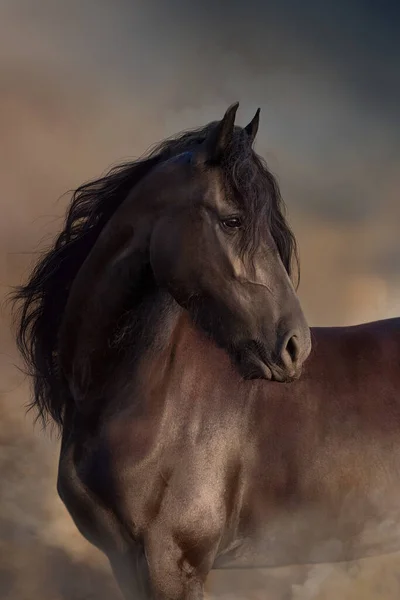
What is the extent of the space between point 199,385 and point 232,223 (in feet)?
2.49

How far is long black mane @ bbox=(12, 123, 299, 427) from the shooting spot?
2664mm

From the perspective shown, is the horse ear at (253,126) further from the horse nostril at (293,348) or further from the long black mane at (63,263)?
the horse nostril at (293,348)

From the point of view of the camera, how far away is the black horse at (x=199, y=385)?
2291 mm

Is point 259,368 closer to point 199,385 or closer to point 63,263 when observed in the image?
point 199,385

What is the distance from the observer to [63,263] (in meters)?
2.85

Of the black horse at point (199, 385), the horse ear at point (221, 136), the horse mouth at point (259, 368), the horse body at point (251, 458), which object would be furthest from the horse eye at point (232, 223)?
the horse body at point (251, 458)

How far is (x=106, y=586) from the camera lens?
5324mm

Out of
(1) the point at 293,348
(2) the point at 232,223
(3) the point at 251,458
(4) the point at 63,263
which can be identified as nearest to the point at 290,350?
(1) the point at 293,348

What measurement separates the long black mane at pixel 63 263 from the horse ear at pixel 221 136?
22cm

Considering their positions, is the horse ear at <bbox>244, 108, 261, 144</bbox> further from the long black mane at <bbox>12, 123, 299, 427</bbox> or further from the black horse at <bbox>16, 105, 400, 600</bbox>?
the long black mane at <bbox>12, 123, 299, 427</bbox>

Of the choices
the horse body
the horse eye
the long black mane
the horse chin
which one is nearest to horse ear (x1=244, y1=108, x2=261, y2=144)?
the long black mane

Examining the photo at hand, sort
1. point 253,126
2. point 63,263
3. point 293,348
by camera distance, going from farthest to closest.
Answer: point 63,263
point 253,126
point 293,348

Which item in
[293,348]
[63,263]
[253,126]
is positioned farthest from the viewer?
[63,263]

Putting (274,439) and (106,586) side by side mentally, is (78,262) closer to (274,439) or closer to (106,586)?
(274,439)
